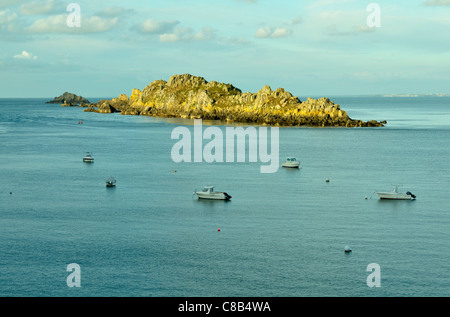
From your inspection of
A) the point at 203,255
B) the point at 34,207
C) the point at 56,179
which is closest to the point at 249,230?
the point at 203,255

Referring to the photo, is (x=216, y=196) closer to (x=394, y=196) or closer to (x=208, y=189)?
(x=208, y=189)

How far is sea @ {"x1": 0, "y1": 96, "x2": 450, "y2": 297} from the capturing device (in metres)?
47.5

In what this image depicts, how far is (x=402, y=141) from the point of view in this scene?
529 feet

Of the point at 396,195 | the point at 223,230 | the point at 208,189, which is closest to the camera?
the point at 223,230

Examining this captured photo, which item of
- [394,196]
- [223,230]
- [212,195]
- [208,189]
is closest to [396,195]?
[394,196]

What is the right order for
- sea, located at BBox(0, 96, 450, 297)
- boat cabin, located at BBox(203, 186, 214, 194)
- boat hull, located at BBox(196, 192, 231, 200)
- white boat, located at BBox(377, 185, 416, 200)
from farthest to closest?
boat cabin, located at BBox(203, 186, 214, 194)
white boat, located at BBox(377, 185, 416, 200)
boat hull, located at BBox(196, 192, 231, 200)
sea, located at BBox(0, 96, 450, 297)

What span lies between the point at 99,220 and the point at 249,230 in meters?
18.9

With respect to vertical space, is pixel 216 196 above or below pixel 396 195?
below

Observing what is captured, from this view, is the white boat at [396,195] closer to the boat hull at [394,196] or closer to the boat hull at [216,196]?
the boat hull at [394,196]

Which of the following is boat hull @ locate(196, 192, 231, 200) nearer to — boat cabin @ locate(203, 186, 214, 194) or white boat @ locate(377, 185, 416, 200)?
boat cabin @ locate(203, 186, 214, 194)

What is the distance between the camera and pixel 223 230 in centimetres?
6350

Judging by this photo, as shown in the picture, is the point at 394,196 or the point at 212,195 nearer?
the point at 212,195

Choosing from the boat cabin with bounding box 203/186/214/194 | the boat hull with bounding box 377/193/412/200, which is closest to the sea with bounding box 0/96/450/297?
the boat hull with bounding box 377/193/412/200
